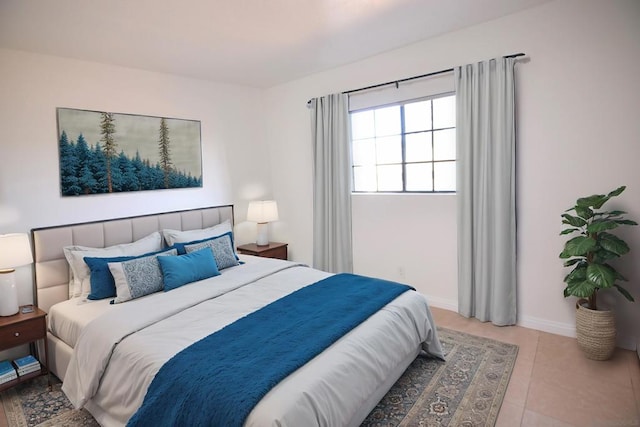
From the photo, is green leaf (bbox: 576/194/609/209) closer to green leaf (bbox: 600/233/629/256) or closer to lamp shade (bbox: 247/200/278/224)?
green leaf (bbox: 600/233/629/256)

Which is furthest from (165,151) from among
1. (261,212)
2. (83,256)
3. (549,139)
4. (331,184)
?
(549,139)

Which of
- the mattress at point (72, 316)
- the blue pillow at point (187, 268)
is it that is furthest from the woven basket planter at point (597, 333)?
the mattress at point (72, 316)

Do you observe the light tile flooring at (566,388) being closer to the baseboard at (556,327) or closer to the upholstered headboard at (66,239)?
the baseboard at (556,327)

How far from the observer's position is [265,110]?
5012 mm

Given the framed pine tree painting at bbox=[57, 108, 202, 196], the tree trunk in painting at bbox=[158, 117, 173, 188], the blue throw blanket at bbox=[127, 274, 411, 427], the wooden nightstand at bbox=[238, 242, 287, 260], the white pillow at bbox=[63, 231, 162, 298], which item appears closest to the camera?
the blue throw blanket at bbox=[127, 274, 411, 427]

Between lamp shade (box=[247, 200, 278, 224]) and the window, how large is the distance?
41.5 inches

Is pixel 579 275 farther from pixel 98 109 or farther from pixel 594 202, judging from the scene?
pixel 98 109

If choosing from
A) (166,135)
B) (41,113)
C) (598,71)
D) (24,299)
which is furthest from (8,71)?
(598,71)

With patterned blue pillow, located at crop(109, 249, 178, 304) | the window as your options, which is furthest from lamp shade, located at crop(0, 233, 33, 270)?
the window

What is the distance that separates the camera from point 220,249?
3.51 meters

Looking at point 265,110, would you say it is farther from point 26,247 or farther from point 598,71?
point 598,71

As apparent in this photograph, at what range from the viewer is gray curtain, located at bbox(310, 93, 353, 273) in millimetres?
4230

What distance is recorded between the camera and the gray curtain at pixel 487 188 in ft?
10.3

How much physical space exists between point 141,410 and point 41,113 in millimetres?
2685
